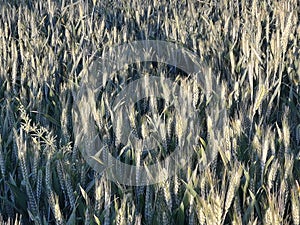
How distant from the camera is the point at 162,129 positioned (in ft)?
3.76

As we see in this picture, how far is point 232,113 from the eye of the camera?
4.65ft

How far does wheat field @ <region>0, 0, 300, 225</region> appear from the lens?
0.93 meters

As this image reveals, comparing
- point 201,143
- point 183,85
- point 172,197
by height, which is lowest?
point 172,197

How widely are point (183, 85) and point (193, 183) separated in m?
0.43

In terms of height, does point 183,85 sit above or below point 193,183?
above

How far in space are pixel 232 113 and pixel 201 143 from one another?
234 mm

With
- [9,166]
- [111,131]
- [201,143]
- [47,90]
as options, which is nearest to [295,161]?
[201,143]

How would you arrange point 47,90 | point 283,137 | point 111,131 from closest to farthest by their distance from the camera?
point 283,137 < point 111,131 < point 47,90

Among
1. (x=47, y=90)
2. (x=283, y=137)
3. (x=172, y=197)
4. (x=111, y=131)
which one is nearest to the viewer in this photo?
(x=172, y=197)

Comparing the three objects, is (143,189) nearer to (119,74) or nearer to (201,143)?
(201,143)

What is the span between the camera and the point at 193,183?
3.34 ft

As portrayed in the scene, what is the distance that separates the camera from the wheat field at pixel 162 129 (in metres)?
0.93

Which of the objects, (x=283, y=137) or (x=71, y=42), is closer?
(x=283, y=137)

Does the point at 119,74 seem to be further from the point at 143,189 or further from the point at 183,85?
the point at 143,189
